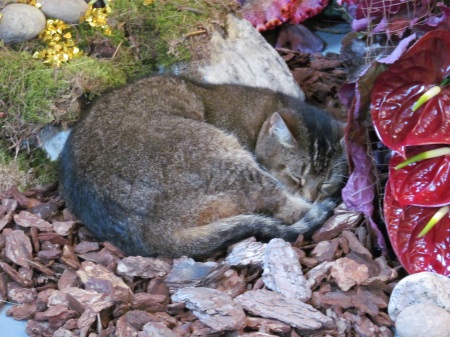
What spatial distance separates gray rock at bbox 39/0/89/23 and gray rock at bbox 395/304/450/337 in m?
2.79

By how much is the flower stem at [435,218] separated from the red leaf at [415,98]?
1.06 feet

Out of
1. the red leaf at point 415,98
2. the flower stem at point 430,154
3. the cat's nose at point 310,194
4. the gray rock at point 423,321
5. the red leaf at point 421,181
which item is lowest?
the cat's nose at point 310,194

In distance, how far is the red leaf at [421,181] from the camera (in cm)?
307

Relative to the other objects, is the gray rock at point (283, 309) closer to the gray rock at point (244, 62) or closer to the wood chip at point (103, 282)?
the wood chip at point (103, 282)

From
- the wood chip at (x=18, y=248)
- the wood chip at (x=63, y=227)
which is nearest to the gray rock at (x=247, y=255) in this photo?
the wood chip at (x=63, y=227)

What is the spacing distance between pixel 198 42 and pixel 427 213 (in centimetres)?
189

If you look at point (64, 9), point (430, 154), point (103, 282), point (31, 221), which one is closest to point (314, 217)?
point (430, 154)

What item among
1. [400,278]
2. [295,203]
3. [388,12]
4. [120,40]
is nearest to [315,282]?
[400,278]

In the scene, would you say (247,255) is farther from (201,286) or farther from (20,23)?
(20,23)

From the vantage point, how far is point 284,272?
10.5ft

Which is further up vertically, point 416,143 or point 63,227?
point 416,143

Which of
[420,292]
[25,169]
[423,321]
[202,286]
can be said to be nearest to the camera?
[423,321]

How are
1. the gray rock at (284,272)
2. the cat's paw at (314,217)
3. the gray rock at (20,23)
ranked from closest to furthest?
the gray rock at (284,272) → the cat's paw at (314,217) → the gray rock at (20,23)

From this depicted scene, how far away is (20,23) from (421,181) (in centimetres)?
256
